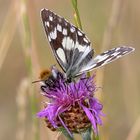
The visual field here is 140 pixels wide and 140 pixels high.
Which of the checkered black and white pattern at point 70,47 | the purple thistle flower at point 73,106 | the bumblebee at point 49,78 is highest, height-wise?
the checkered black and white pattern at point 70,47

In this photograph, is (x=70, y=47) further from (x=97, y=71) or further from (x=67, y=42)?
(x=97, y=71)

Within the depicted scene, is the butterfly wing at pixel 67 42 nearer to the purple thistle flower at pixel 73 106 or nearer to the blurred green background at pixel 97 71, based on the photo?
the purple thistle flower at pixel 73 106

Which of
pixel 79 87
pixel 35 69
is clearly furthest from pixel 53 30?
pixel 35 69

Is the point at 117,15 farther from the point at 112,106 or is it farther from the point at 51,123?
the point at 112,106

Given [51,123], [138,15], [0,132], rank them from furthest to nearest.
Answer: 1. [0,132]
2. [138,15]
3. [51,123]

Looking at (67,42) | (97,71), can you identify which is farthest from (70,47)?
(97,71)

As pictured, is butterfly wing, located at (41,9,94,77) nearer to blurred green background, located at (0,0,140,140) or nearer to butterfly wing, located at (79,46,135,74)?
butterfly wing, located at (79,46,135,74)

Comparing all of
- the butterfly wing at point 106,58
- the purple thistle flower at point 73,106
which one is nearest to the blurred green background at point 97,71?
the purple thistle flower at point 73,106
